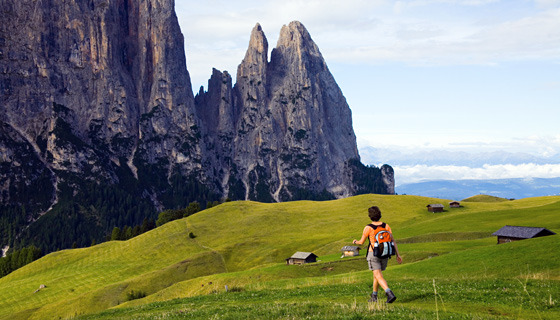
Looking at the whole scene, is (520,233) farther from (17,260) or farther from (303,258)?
(17,260)

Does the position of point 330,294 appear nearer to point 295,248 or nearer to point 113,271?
point 295,248

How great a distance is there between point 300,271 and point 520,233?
34621 mm

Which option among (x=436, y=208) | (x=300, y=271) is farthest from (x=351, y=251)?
(x=436, y=208)

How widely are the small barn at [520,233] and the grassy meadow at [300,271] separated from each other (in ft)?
16.8

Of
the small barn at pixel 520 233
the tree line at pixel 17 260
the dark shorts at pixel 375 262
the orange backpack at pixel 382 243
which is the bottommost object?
the tree line at pixel 17 260

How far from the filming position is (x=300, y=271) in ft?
223

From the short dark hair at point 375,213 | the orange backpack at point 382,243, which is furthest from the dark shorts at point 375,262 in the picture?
the short dark hair at point 375,213

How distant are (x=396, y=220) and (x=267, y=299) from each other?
110003 mm

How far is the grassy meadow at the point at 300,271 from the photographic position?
23.9 meters

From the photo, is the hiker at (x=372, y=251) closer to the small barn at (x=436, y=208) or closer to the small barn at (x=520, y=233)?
the small barn at (x=520, y=233)

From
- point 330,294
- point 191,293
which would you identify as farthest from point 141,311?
point 191,293

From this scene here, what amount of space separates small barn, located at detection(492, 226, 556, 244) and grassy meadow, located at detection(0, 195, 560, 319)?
513 cm

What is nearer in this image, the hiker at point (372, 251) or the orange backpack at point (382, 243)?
the orange backpack at point (382, 243)

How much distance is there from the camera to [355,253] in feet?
289
